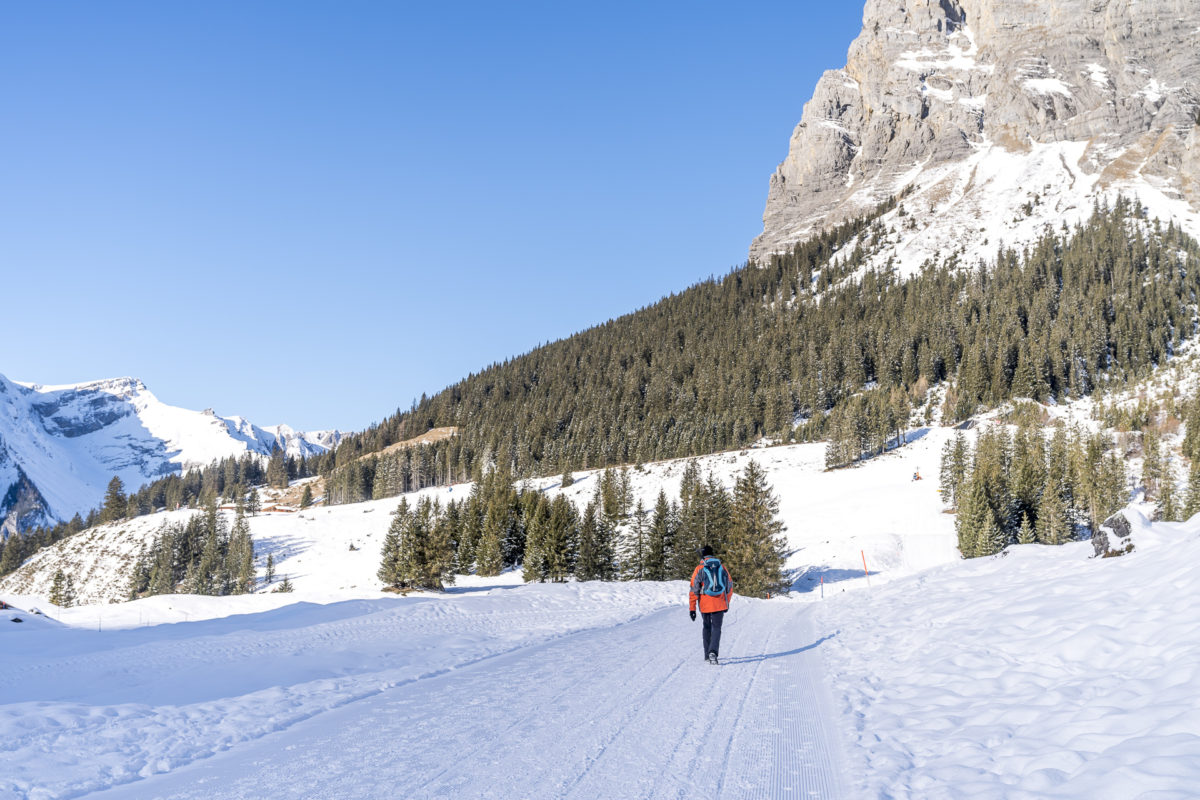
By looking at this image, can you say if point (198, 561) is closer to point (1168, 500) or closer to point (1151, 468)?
point (1168, 500)

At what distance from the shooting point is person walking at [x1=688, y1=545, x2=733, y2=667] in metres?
10.6

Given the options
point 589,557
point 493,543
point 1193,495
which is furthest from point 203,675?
point 1193,495

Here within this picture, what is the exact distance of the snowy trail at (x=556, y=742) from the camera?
5.26 meters

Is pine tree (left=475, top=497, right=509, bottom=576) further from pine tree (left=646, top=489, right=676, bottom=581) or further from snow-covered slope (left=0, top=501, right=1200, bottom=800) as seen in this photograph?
snow-covered slope (left=0, top=501, right=1200, bottom=800)

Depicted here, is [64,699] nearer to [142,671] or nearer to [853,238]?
[142,671]

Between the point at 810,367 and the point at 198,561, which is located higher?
the point at 810,367

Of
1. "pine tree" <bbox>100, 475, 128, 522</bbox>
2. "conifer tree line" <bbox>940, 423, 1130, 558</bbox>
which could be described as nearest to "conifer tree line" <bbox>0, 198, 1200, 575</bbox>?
"pine tree" <bbox>100, 475, 128, 522</bbox>

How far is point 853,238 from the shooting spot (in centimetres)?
17975

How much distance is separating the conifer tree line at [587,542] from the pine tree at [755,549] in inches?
2.3

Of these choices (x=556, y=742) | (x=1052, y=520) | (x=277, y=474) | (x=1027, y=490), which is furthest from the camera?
(x=277, y=474)

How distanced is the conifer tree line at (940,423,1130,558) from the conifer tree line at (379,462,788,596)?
1358cm

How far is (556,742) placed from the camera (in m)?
6.30

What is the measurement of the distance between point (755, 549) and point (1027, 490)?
3129 cm

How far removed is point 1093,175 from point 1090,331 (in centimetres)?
8869
